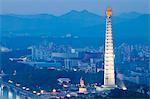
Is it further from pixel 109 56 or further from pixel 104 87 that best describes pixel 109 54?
pixel 104 87

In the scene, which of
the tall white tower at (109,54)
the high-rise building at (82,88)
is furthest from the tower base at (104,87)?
the tall white tower at (109,54)

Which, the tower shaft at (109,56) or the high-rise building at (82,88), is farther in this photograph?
the tower shaft at (109,56)

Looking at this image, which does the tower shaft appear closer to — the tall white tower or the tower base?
the tall white tower

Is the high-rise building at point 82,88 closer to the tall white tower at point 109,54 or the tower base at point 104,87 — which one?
the tower base at point 104,87

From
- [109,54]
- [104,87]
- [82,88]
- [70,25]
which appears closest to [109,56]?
[109,54]

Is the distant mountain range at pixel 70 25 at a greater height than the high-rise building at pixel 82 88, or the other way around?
the distant mountain range at pixel 70 25

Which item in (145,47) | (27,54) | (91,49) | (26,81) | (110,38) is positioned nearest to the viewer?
(110,38)

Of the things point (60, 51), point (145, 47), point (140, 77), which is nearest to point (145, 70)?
point (140, 77)

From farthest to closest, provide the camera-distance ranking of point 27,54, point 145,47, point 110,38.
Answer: point 27,54 → point 145,47 → point 110,38

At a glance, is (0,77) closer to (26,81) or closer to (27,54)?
(26,81)
